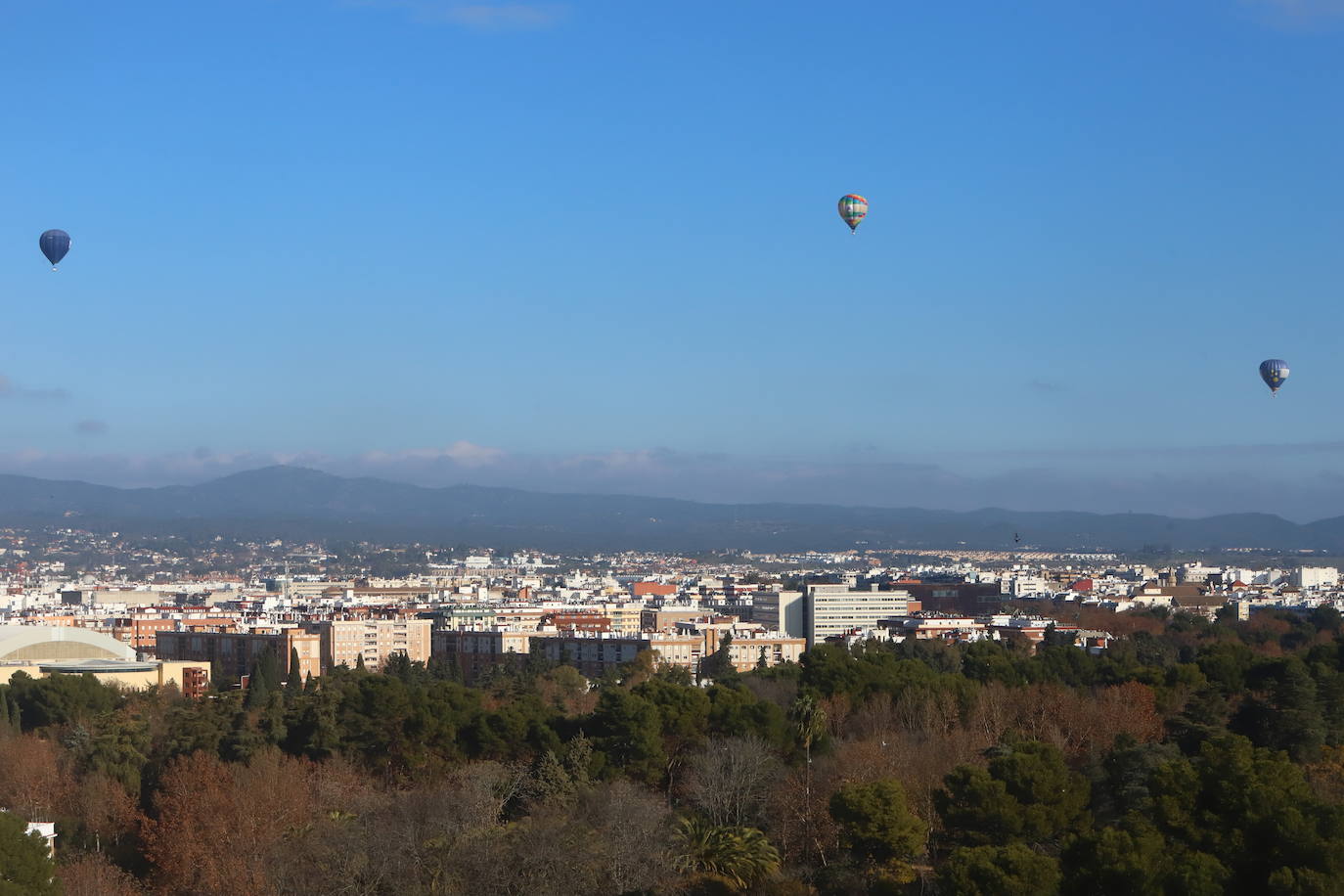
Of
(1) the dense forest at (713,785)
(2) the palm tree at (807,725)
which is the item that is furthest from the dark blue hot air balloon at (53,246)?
(2) the palm tree at (807,725)

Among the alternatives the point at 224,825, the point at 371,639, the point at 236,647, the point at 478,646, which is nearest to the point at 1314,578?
the point at 478,646

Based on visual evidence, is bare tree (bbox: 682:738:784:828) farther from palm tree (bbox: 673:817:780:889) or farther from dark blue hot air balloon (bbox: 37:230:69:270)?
dark blue hot air balloon (bbox: 37:230:69:270)

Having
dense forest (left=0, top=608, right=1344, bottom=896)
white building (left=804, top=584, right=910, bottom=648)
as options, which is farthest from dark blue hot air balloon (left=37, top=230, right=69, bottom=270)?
white building (left=804, top=584, right=910, bottom=648)

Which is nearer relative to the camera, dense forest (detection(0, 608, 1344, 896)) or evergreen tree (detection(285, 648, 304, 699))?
dense forest (detection(0, 608, 1344, 896))

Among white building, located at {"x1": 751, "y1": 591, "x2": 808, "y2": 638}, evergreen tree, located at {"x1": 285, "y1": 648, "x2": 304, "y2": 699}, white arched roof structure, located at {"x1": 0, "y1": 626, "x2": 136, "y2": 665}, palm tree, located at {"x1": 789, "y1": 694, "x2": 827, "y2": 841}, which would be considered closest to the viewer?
palm tree, located at {"x1": 789, "y1": 694, "x2": 827, "y2": 841}

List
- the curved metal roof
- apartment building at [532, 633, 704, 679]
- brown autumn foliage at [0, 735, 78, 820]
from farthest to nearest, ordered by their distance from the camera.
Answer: apartment building at [532, 633, 704, 679] < the curved metal roof < brown autumn foliage at [0, 735, 78, 820]

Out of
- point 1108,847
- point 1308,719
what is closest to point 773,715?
point 1308,719

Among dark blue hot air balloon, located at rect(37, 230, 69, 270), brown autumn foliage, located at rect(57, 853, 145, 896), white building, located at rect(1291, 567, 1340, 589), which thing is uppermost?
dark blue hot air balloon, located at rect(37, 230, 69, 270)

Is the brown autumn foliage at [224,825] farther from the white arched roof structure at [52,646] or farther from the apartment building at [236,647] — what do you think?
the apartment building at [236,647]
